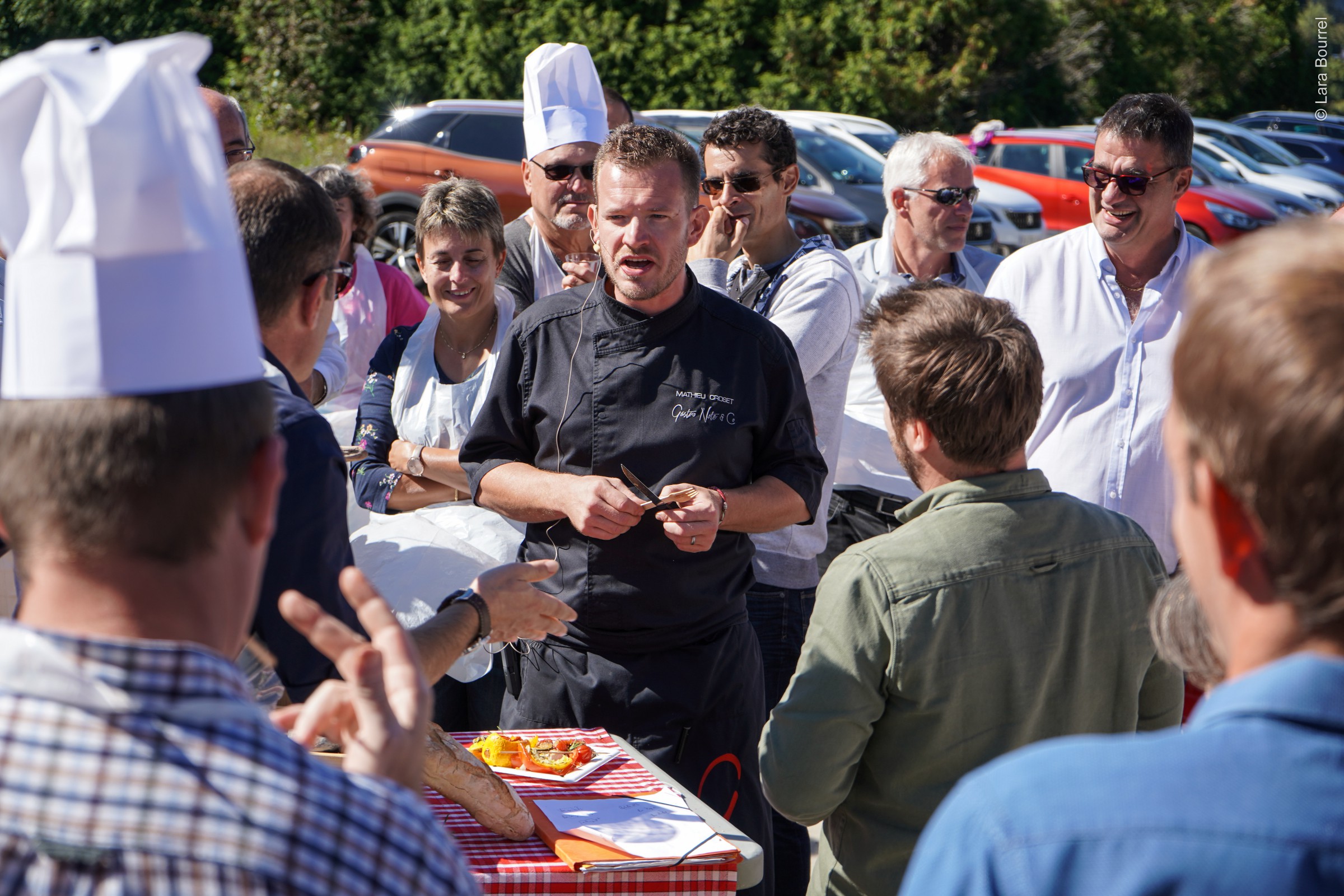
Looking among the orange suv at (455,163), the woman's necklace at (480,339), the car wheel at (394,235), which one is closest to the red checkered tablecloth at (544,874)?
the woman's necklace at (480,339)

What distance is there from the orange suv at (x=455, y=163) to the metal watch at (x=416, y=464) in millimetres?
9148

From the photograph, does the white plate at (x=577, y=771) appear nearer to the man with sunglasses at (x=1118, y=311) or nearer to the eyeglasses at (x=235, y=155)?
the man with sunglasses at (x=1118, y=311)

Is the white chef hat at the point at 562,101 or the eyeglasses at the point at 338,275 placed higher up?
the white chef hat at the point at 562,101

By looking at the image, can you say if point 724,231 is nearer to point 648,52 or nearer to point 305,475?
point 305,475

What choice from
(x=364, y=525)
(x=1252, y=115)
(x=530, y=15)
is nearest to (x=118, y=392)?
(x=364, y=525)

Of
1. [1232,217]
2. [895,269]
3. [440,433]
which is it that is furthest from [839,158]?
[440,433]

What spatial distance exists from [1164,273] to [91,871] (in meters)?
3.47

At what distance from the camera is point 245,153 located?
3.93 m

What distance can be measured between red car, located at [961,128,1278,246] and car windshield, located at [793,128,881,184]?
1.99 meters

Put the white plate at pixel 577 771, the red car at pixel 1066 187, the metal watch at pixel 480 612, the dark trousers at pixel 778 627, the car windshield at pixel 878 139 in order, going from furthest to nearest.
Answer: the car windshield at pixel 878 139 → the red car at pixel 1066 187 → the dark trousers at pixel 778 627 → the white plate at pixel 577 771 → the metal watch at pixel 480 612

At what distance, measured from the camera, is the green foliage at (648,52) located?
22.1 m

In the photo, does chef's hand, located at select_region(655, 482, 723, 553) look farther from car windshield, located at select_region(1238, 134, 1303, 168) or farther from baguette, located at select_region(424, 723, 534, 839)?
car windshield, located at select_region(1238, 134, 1303, 168)

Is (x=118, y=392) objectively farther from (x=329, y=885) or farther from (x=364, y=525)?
(x=364, y=525)

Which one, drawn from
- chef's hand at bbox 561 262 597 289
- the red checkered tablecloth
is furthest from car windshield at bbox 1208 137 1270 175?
the red checkered tablecloth
